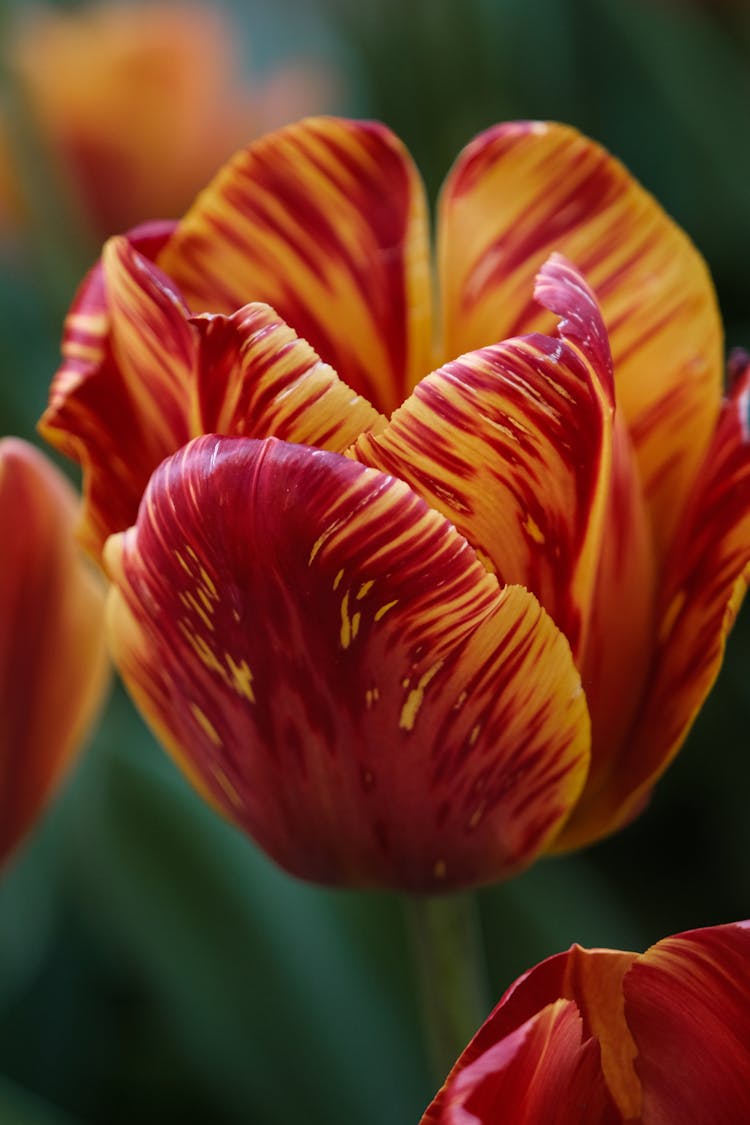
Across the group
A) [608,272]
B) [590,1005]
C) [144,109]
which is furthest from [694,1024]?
[144,109]

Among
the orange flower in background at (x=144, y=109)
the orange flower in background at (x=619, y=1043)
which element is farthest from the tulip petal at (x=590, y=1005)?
the orange flower in background at (x=144, y=109)

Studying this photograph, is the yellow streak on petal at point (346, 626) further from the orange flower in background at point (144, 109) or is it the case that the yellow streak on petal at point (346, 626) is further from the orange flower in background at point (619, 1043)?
the orange flower in background at point (144, 109)

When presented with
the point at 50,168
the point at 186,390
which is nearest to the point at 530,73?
the point at 50,168

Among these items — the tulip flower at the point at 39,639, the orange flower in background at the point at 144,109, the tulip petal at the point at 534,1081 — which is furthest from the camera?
the orange flower in background at the point at 144,109

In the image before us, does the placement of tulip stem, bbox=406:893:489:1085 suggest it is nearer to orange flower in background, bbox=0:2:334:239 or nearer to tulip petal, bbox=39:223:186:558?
tulip petal, bbox=39:223:186:558

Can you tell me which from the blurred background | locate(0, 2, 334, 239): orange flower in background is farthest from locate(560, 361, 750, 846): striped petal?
locate(0, 2, 334, 239): orange flower in background

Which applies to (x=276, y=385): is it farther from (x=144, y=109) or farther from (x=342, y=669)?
(x=144, y=109)

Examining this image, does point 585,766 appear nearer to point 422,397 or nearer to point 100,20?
point 422,397

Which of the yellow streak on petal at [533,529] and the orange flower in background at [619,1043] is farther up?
the yellow streak on petal at [533,529]
